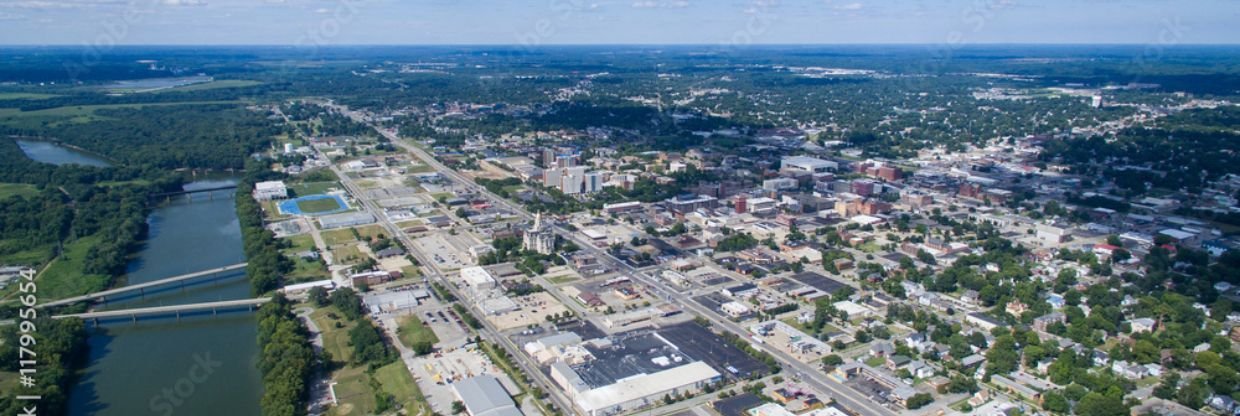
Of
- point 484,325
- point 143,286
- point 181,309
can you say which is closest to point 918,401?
point 484,325

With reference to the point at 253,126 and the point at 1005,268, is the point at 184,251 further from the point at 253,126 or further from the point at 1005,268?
the point at 253,126

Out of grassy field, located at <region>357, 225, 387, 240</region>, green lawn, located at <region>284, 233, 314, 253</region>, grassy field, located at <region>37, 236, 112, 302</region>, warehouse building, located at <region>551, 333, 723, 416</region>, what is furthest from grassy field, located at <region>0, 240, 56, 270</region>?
warehouse building, located at <region>551, 333, 723, 416</region>

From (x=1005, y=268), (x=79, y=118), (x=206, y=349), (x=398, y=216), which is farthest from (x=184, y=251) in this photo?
(x=79, y=118)

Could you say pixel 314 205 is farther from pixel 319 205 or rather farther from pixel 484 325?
pixel 484 325

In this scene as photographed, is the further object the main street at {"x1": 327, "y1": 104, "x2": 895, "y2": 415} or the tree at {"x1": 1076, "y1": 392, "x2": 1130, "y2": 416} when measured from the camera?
the main street at {"x1": 327, "y1": 104, "x2": 895, "y2": 415}

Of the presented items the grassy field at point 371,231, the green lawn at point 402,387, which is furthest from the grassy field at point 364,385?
the grassy field at point 371,231

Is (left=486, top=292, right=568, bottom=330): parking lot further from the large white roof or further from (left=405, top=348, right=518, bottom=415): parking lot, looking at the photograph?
the large white roof
